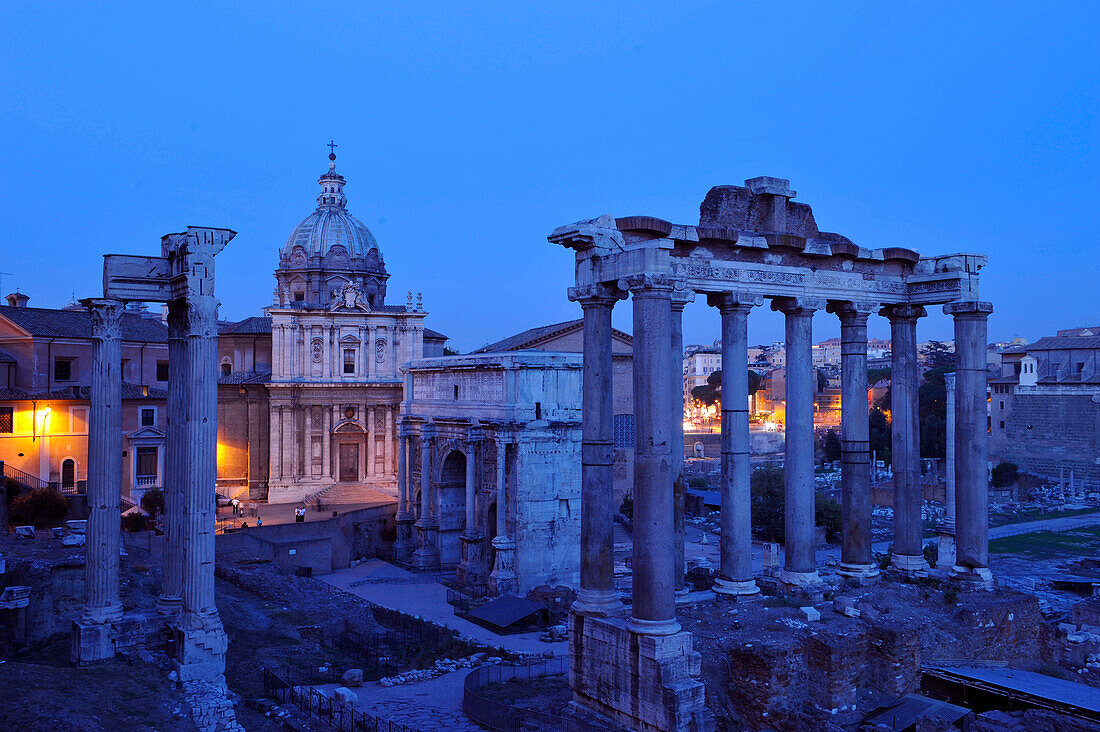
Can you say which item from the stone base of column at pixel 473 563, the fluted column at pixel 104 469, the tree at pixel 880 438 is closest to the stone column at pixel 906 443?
the fluted column at pixel 104 469

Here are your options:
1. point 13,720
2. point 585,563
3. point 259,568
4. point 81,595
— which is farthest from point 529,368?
point 13,720

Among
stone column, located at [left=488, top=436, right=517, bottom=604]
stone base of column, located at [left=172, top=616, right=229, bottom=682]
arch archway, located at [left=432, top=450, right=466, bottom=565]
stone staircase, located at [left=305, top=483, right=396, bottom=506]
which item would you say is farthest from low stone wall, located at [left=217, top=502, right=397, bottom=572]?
stone base of column, located at [left=172, top=616, right=229, bottom=682]

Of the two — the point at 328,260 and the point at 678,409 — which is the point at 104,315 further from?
the point at 328,260

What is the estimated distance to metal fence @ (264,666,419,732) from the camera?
1502 centimetres

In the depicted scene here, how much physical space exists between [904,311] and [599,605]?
29.0 ft

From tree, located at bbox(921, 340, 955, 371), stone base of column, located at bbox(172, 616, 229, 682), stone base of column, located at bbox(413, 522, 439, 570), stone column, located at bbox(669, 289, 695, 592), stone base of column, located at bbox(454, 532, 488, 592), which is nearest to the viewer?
stone column, located at bbox(669, 289, 695, 592)

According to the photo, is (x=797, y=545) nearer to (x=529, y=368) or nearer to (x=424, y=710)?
(x=424, y=710)

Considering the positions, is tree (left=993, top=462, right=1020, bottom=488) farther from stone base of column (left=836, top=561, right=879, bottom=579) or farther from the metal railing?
the metal railing

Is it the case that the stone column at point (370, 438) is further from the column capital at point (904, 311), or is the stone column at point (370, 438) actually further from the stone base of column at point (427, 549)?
the column capital at point (904, 311)

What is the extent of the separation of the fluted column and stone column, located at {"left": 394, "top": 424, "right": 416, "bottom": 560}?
69.6ft

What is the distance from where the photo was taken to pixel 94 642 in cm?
1516

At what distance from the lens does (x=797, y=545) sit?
619 inches

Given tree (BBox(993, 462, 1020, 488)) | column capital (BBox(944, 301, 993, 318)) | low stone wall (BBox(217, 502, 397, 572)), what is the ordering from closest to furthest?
1. column capital (BBox(944, 301, 993, 318))
2. low stone wall (BBox(217, 502, 397, 572))
3. tree (BBox(993, 462, 1020, 488))

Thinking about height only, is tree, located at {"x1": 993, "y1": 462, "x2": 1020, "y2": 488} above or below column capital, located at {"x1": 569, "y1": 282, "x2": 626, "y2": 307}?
below
